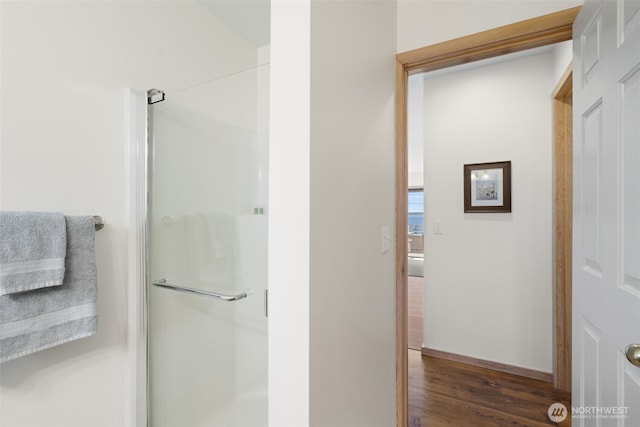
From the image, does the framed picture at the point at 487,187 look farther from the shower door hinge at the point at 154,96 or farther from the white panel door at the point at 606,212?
the shower door hinge at the point at 154,96

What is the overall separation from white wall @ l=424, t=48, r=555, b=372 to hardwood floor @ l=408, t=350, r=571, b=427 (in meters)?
0.19

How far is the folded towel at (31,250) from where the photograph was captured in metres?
0.99

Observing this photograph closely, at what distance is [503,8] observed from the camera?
1322mm

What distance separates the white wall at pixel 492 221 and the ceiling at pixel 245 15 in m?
1.51

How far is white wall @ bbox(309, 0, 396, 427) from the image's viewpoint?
853 mm

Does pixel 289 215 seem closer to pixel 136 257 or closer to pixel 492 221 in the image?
pixel 136 257

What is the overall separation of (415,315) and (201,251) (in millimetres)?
2753

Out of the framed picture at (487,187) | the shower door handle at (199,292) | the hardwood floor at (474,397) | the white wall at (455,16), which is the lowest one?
the hardwood floor at (474,397)

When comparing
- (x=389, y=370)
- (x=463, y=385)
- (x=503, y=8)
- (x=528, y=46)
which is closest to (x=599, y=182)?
(x=528, y=46)

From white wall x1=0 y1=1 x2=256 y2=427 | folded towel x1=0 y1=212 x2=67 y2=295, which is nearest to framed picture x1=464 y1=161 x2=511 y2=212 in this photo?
white wall x1=0 y1=1 x2=256 y2=427

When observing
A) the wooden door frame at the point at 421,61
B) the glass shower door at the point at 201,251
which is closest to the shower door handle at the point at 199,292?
the glass shower door at the point at 201,251

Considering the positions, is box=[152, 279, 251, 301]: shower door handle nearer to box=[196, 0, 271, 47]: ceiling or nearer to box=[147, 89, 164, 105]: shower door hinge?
box=[147, 89, 164, 105]: shower door hinge

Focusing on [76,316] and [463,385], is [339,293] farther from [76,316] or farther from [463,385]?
[463,385]

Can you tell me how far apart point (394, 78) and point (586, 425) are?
161 cm
